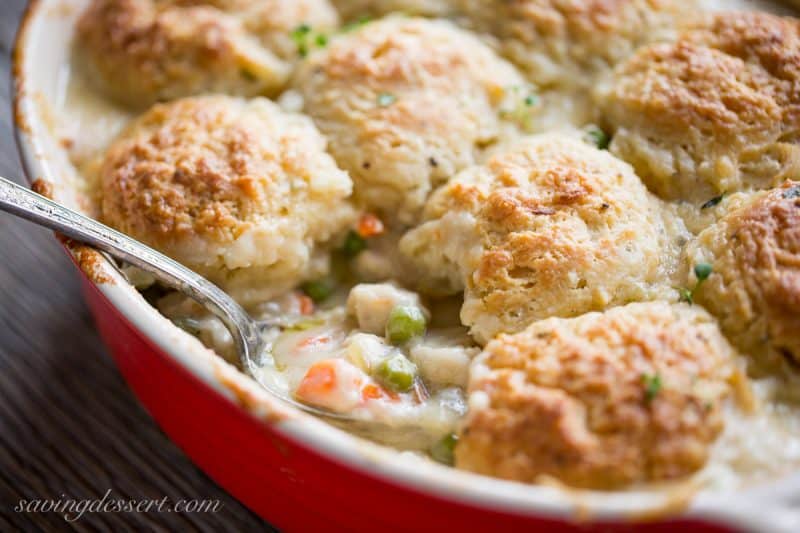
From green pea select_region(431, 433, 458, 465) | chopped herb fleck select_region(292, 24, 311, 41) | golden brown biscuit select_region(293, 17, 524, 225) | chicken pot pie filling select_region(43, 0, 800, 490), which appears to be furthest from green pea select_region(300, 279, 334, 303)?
chopped herb fleck select_region(292, 24, 311, 41)

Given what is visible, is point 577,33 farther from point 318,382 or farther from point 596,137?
point 318,382

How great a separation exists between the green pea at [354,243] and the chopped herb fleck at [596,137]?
2.88ft

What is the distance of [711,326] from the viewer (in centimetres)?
230

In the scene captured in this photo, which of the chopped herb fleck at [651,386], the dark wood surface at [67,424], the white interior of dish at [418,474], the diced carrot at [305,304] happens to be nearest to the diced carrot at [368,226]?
the diced carrot at [305,304]

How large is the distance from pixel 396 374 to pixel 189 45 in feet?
5.38

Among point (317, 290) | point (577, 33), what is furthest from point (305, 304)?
point (577, 33)

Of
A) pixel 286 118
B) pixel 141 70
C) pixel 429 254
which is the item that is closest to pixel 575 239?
pixel 429 254

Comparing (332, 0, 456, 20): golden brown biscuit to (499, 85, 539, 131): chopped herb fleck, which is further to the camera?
(332, 0, 456, 20): golden brown biscuit

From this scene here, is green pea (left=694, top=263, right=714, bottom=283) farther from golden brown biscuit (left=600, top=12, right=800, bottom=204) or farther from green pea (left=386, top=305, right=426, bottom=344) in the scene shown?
green pea (left=386, top=305, right=426, bottom=344)

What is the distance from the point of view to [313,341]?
2699mm

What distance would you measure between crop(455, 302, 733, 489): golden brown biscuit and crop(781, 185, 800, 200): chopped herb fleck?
50cm

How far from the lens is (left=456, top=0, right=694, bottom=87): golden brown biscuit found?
324cm

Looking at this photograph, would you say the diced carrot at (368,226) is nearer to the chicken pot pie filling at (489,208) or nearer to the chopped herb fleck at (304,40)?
the chicken pot pie filling at (489,208)

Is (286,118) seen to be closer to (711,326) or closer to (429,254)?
(429,254)
